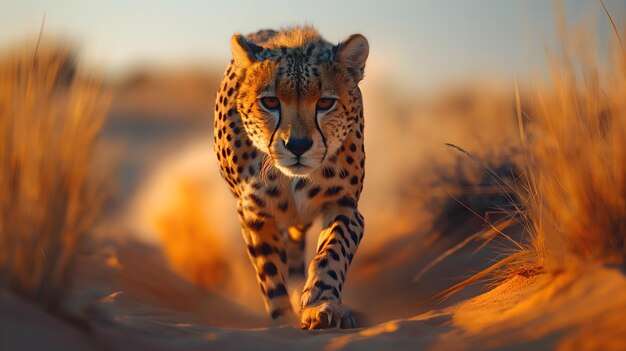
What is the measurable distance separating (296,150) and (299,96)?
1.10ft

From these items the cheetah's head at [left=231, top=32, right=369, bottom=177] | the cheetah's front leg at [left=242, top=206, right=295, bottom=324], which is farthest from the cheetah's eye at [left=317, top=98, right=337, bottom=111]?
the cheetah's front leg at [left=242, top=206, right=295, bottom=324]

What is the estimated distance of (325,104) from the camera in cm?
385

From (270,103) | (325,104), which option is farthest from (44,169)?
(325,104)

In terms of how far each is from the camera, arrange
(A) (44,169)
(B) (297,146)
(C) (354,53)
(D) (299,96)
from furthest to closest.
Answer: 1. (C) (354,53)
2. (D) (299,96)
3. (B) (297,146)
4. (A) (44,169)

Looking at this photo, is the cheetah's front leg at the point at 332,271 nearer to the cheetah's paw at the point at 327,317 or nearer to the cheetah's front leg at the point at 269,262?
the cheetah's paw at the point at 327,317

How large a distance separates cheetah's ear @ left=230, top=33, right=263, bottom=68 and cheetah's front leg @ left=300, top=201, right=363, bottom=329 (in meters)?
0.93

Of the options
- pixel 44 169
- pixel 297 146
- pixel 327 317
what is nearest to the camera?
pixel 44 169

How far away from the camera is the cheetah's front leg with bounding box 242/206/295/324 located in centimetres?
416

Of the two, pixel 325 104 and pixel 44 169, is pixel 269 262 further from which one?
pixel 44 169

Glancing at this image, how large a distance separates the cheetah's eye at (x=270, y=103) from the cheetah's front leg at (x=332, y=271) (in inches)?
25.1

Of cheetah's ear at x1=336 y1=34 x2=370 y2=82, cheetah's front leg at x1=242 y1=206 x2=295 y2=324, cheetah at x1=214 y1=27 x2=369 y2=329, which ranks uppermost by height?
cheetah's ear at x1=336 y1=34 x2=370 y2=82

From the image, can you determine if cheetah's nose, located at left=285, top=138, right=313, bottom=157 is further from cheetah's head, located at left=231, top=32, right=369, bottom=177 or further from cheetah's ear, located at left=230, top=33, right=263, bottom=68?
cheetah's ear, located at left=230, top=33, right=263, bottom=68

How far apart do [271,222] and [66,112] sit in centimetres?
165

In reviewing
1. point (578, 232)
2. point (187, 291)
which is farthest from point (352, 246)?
point (187, 291)
